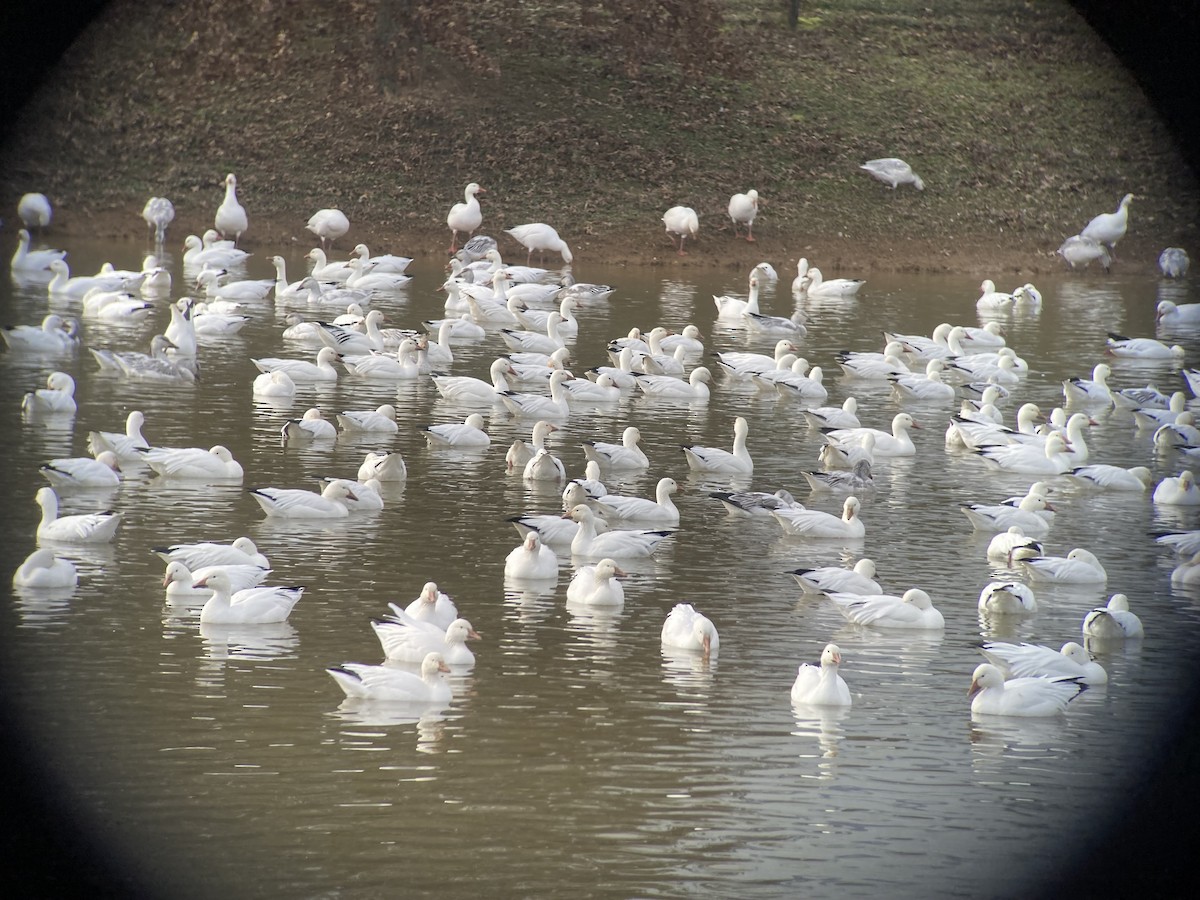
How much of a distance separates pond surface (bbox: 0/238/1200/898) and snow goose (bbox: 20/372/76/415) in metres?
0.26

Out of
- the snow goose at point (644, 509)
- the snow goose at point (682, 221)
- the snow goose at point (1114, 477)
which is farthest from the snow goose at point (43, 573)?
the snow goose at point (682, 221)

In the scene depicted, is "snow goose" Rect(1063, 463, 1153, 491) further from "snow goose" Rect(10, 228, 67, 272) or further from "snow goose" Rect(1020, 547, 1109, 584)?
"snow goose" Rect(10, 228, 67, 272)

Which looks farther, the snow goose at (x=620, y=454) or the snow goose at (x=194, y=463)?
the snow goose at (x=620, y=454)

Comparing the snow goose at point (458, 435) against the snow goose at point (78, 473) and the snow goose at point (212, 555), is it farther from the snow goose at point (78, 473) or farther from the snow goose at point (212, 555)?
the snow goose at point (212, 555)

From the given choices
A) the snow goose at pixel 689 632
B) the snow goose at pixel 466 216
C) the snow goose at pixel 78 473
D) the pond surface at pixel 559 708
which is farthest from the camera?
the snow goose at pixel 466 216

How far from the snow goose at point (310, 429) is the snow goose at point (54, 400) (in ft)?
7.76

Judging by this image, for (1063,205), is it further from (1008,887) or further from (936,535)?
(1008,887)

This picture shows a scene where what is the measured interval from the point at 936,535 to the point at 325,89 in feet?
88.9

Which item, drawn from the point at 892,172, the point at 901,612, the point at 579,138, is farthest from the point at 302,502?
the point at 892,172

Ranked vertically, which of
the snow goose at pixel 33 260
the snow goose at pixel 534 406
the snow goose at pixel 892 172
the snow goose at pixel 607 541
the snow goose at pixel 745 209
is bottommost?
the snow goose at pixel 607 541

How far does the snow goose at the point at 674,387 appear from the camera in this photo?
20.8 m

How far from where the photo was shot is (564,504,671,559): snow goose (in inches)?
523

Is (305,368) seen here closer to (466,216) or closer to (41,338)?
(41,338)

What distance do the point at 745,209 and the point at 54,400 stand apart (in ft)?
69.6
